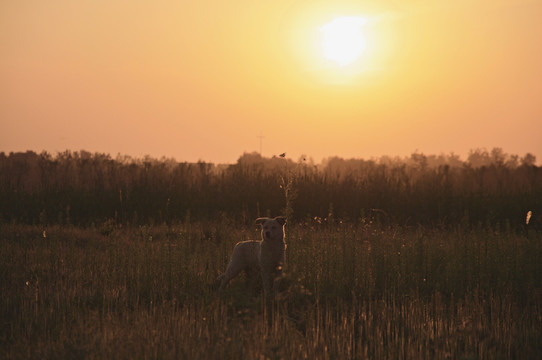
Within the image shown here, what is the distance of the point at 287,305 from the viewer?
851 cm

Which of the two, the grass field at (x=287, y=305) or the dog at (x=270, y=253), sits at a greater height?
the dog at (x=270, y=253)

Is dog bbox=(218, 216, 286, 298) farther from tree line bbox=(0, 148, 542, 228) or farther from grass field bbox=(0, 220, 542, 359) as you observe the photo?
tree line bbox=(0, 148, 542, 228)

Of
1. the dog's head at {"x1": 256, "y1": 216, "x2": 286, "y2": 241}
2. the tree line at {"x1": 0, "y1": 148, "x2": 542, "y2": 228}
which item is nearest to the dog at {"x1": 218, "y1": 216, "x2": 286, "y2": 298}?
the dog's head at {"x1": 256, "y1": 216, "x2": 286, "y2": 241}

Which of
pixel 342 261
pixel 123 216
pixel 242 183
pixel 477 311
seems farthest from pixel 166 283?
pixel 242 183

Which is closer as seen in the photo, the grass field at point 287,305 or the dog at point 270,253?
the grass field at point 287,305

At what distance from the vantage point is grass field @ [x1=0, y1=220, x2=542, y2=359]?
6.60 m

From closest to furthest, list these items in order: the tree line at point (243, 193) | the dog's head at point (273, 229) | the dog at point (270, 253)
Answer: the dog's head at point (273, 229)
the dog at point (270, 253)
the tree line at point (243, 193)

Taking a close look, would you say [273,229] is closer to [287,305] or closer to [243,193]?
[287,305]

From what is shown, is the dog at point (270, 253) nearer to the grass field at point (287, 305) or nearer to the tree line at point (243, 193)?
the grass field at point (287, 305)

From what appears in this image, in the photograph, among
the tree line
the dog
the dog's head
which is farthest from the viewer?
the tree line

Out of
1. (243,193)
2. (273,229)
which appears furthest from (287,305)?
(243,193)

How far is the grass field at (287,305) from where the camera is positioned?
660cm

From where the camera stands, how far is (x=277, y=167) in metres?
22.2

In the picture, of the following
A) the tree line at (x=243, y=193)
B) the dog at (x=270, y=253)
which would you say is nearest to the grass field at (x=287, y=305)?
the dog at (x=270, y=253)
